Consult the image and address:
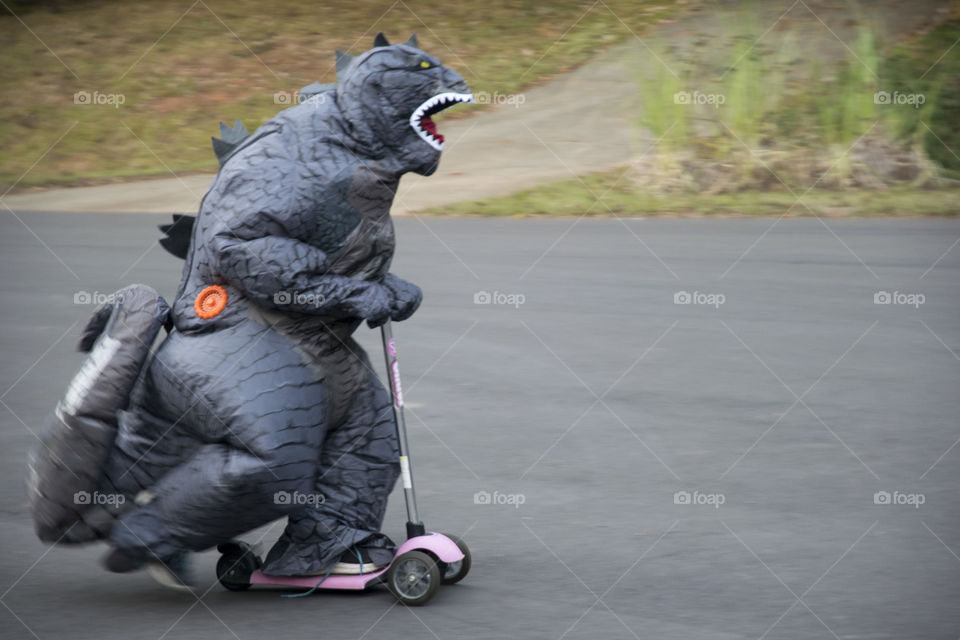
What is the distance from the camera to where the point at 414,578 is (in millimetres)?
5129

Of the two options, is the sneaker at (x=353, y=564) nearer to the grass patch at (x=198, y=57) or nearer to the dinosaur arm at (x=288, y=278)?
the dinosaur arm at (x=288, y=278)

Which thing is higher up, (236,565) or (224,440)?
(224,440)

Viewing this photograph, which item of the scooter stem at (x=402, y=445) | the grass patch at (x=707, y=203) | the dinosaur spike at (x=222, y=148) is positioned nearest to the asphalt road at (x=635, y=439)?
the scooter stem at (x=402, y=445)

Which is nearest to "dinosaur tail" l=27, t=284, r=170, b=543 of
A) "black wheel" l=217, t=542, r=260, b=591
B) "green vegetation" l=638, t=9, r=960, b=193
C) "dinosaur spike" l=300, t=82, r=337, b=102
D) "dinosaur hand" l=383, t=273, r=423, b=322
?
"black wheel" l=217, t=542, r=260, b=591

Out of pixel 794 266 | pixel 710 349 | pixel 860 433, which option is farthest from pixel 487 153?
pixel 860 433

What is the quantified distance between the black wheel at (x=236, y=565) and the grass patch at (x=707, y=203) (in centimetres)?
1125

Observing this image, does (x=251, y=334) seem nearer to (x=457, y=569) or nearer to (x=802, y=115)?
(x=457, y=569)

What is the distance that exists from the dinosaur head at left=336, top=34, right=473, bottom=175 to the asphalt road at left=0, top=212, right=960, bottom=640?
168 cm

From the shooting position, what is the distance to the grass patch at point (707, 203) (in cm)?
1605

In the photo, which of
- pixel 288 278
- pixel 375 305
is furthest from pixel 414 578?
pixel 288 278

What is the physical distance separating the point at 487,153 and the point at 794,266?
7065mm

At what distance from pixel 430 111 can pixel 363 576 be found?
5.67ft

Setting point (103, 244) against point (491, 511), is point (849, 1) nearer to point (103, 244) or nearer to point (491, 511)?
point (103, 244)

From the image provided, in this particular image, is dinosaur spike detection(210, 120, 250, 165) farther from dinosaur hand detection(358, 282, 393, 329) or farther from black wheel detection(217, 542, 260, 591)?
black wheel detection(217, 542, 260, 591)
